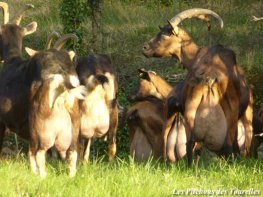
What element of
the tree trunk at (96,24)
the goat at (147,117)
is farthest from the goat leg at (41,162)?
the tree trunk at (96,24)

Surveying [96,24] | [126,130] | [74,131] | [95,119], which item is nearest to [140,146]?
[95,119]

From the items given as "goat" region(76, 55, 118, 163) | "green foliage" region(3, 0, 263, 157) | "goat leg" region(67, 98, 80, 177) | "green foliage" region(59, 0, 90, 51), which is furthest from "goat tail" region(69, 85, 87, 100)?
"green foliage" region(59, 0, 90, 51)

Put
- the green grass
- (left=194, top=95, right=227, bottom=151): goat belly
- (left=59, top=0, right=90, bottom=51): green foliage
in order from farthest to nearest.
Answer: (left=59, top=0, right=90, bottom=51): green foliage, (left=194, top=95, right=227, bottom=151): goat belly, the green grass

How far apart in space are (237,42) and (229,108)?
995cm

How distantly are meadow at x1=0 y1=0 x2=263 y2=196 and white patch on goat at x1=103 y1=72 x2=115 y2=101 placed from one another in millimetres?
914

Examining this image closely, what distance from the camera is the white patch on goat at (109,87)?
1130cm

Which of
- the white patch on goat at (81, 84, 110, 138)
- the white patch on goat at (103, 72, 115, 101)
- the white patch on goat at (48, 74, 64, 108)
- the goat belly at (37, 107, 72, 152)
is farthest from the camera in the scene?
the white patch on goat at (103, 72, 115, 101)

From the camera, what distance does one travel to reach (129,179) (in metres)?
8.38

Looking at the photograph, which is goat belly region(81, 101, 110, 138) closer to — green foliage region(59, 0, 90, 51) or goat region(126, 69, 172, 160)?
Answer: goat region(126, 69, 172, 160)

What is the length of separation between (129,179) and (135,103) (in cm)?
468

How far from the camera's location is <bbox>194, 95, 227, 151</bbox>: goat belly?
1046 centimetres

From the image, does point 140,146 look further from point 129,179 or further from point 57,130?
point 129,179

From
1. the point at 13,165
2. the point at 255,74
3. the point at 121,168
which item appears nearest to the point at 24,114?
the point at 13,165

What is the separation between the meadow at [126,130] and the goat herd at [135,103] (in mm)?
417
